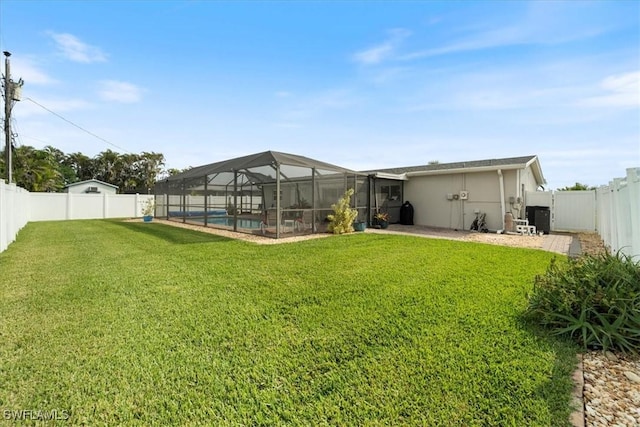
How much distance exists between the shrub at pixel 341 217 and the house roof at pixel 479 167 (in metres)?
2.86

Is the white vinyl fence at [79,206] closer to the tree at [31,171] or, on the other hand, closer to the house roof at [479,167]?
the tree at [31,171]

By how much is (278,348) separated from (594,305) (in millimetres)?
3220

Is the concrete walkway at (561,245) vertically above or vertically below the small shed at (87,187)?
below

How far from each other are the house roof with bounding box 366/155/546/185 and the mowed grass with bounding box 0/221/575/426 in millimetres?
7292

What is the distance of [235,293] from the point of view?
4.16m

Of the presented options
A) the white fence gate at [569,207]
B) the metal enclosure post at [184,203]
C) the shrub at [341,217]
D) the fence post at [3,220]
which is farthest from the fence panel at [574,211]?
the fence post at [3,220]

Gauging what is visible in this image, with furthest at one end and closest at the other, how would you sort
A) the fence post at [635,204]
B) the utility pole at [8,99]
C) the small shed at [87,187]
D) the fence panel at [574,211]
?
the small shed at [87,187], the utility pole at [8,99], the fence panel at [574,211], the fence post at [635,204]

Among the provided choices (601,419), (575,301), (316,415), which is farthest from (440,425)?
(575,301)

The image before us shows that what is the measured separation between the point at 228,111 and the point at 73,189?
1938cm

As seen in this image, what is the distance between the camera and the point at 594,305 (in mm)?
2969

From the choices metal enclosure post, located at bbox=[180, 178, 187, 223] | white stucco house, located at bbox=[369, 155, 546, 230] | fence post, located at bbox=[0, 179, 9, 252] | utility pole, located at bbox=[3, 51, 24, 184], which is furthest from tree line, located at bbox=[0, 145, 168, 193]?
white stucco house, located at bbox=[369, 155, 546, 230]

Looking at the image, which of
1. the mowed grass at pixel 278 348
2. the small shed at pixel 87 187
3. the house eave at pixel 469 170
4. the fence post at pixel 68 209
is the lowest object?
the mowed grass at pixel 278 348

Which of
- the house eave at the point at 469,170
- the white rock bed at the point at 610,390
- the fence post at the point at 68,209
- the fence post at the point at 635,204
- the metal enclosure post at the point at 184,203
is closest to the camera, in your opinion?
the white rock bed at the point at 610,390

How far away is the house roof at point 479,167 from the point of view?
11.2 meters
